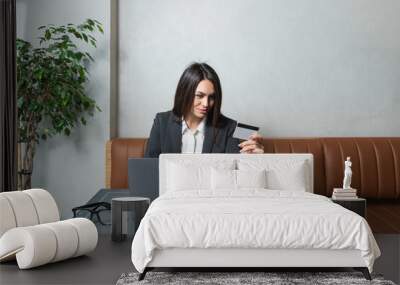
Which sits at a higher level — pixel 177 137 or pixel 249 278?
pixel 177 137

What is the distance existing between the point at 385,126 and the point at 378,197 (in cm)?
84

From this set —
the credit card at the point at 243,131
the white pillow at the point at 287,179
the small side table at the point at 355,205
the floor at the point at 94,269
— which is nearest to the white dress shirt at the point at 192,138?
the credit card at the point at 243,131

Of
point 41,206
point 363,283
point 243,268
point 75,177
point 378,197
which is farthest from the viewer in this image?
point 75,177

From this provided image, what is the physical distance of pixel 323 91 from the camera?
7000 mm

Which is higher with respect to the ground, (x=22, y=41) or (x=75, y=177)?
(x=22, y=41)

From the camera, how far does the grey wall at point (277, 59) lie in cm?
697

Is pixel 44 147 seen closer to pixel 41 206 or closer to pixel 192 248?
pixel 41 206

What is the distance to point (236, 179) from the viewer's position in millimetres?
5145

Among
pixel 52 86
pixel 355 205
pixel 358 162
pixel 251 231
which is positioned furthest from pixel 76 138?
pixel 251 231

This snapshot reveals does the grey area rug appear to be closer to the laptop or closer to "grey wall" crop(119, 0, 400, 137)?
the laptop

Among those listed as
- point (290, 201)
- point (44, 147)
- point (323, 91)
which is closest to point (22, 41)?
point (44, 147)

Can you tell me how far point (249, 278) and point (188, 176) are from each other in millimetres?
1322

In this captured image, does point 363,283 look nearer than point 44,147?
Yes

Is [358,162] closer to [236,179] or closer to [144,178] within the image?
[236,179]
